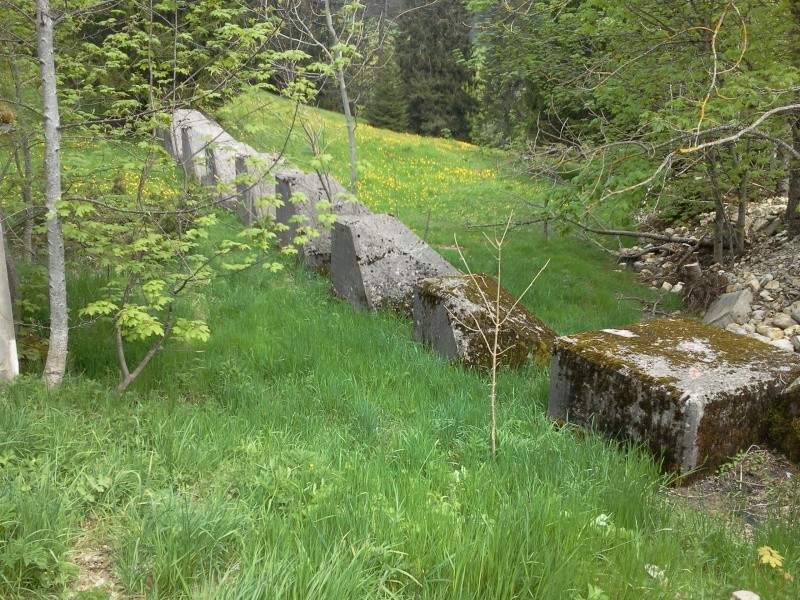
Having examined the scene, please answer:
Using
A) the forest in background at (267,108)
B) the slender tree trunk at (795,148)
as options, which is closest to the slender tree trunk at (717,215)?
the forest in background at (267,108)

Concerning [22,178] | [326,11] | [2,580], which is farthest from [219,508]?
[326,11]

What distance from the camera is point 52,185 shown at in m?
3.82

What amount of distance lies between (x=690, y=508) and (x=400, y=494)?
5.07ft

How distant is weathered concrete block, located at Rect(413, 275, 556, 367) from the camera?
5.52 meters

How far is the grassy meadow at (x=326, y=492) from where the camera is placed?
239cm

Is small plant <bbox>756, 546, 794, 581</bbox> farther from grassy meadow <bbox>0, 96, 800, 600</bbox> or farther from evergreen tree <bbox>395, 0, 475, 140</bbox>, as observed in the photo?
evergreen tree <bbox>395, 0, 475, 140</bbox>

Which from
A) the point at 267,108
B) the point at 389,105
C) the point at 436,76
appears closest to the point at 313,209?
the point at 267,108

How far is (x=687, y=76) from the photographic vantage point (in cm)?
660

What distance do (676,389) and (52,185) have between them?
381 centimetres

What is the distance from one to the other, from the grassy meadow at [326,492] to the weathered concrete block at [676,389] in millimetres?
200

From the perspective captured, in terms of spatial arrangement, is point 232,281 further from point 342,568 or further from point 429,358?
point 342,568

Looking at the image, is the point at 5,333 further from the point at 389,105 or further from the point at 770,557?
the point at 389,105

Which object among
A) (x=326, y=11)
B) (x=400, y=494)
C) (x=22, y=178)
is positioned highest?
(x=326, y=11)

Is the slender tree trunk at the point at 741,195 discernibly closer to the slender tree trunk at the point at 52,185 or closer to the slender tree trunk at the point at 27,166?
the slender tree trunk at the point at 52,185
